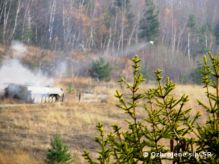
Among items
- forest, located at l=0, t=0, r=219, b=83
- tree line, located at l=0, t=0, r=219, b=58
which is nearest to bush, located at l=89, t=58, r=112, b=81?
forest, located at l=0, t=0, r=219, b=83

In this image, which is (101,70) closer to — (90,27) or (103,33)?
(103,33)

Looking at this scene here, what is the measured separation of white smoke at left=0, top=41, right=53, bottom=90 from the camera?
35531mm

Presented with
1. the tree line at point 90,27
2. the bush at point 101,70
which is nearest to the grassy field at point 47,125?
the bush at point 101,70

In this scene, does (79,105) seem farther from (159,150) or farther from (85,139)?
(159,150)

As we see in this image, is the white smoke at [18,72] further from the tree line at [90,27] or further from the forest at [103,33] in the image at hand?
the tree line at [90,27]

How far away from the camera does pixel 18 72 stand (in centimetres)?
3975

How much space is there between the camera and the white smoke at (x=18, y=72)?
35.5 m

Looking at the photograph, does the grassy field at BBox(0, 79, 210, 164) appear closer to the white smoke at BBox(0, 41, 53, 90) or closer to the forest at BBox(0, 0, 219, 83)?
the white smoke at BBox(0, 41, 53, 90)

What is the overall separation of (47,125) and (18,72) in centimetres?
1835

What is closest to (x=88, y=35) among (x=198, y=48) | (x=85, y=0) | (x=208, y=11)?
(x=85, y=0)

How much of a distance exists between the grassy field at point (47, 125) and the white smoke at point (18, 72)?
641 centimetres

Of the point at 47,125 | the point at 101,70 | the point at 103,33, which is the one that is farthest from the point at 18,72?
the point at 103,33

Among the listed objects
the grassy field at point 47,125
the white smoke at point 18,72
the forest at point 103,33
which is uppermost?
the forest at point 103,33

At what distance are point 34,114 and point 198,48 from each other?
4823 centimetres
